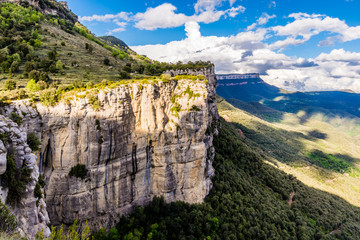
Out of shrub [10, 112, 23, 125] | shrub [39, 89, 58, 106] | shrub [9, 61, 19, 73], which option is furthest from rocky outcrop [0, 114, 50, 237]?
shrub [9, 61, 19, 73]

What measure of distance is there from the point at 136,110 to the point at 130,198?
15282 mm

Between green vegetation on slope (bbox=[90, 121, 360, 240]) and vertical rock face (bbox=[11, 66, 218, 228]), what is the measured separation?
2.71m

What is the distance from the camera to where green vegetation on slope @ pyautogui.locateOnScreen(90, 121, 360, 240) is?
3109 centimetres

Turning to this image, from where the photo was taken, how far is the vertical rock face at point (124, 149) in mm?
26578

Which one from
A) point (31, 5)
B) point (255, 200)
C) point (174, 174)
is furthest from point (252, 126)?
Answer: point (31, 5)

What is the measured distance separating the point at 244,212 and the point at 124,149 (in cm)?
2850

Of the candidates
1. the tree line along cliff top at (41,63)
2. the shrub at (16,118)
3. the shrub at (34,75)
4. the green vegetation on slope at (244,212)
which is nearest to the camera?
the shrub at (16,118)

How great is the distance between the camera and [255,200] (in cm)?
4366

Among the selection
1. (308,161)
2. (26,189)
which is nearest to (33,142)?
(26,189)

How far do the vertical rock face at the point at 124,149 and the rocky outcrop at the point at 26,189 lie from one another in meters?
6.76

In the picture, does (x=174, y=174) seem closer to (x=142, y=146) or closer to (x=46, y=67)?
(x=142, y=146)

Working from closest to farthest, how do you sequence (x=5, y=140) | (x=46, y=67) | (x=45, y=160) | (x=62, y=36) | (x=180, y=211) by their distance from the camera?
1. (x=5, y=140)
2. (x=45, y=160)
3. (x=180, y=211)
4. (x=46, y=67)
5. (x=62, y=36)

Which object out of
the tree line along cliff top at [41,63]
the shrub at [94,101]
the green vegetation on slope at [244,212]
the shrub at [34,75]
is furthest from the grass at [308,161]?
the shrub at [34,75]

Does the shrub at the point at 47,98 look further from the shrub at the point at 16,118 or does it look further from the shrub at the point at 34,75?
the shrub at the point at 34,75
